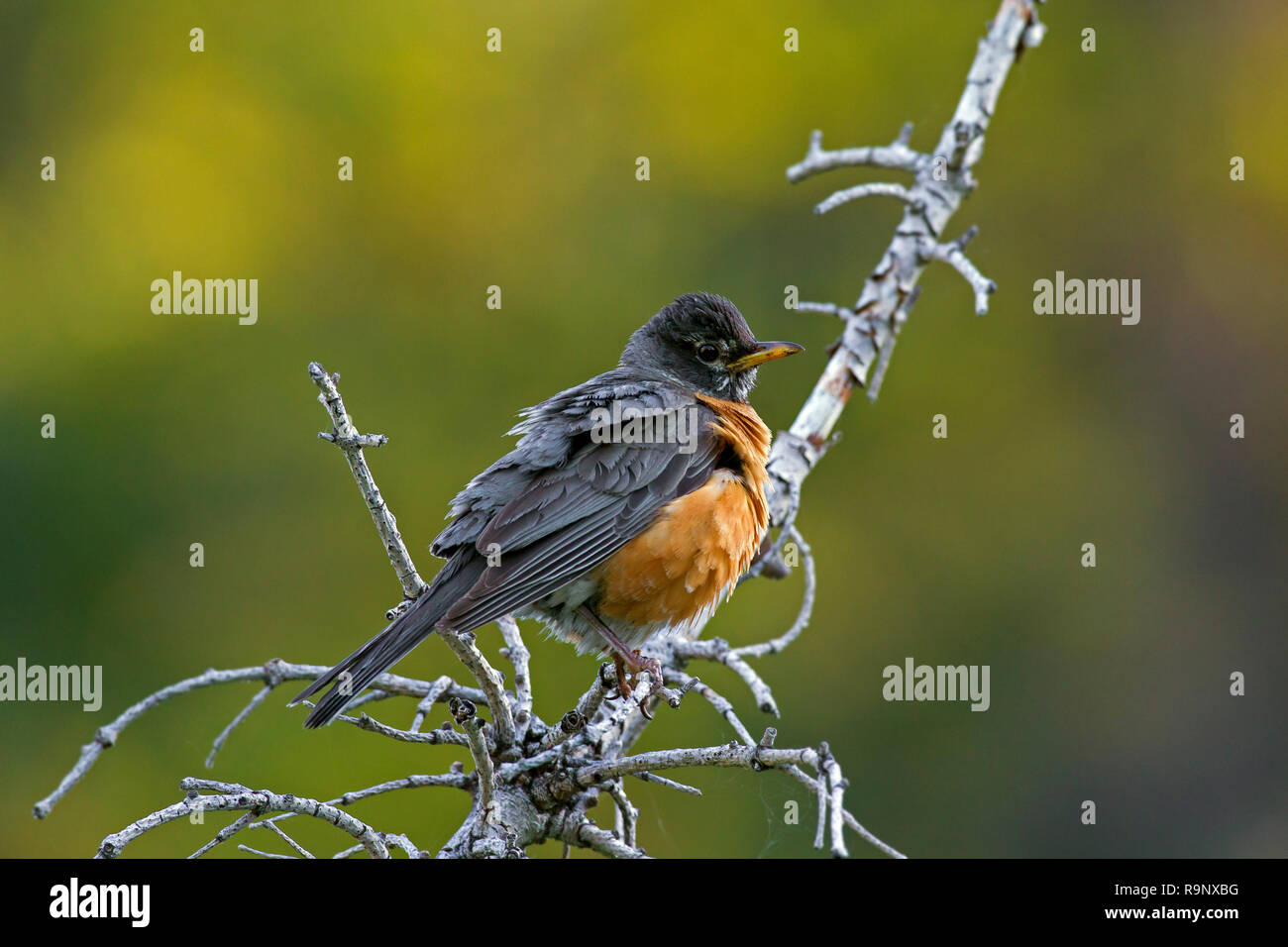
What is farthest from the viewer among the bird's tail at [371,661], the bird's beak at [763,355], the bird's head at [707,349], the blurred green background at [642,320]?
the blurred green background at [642,320]

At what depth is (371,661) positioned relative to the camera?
3617 millimetres

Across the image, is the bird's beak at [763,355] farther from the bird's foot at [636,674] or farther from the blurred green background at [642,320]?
the blurred green background at [642,320]

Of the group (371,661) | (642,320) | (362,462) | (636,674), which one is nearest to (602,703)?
(636,674)

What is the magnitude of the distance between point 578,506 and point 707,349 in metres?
1.24

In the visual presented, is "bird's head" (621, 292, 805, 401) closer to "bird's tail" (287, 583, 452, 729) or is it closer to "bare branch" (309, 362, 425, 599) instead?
"bird's tail" (287, 583, 452, 729)

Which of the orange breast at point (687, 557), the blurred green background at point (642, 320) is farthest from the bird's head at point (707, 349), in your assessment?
the blurred green background at point (642, 320)

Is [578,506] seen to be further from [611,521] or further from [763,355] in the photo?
[763,355]

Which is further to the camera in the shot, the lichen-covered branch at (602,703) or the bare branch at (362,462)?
the lichen-covered branch at (602,703)

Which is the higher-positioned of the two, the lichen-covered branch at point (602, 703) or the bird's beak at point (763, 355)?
the bird's beak at point (763, 355)

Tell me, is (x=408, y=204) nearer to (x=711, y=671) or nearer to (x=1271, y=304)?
(x=711, y=671)

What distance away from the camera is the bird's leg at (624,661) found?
13.9 ft

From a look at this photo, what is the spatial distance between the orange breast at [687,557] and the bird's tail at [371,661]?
711mm

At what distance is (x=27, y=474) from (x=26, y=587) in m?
0.65

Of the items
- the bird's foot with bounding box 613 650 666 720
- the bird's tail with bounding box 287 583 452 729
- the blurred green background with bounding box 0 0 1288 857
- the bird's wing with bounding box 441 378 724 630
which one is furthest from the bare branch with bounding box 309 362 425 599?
the blurred green background with bounding box 0 0 1288 857
